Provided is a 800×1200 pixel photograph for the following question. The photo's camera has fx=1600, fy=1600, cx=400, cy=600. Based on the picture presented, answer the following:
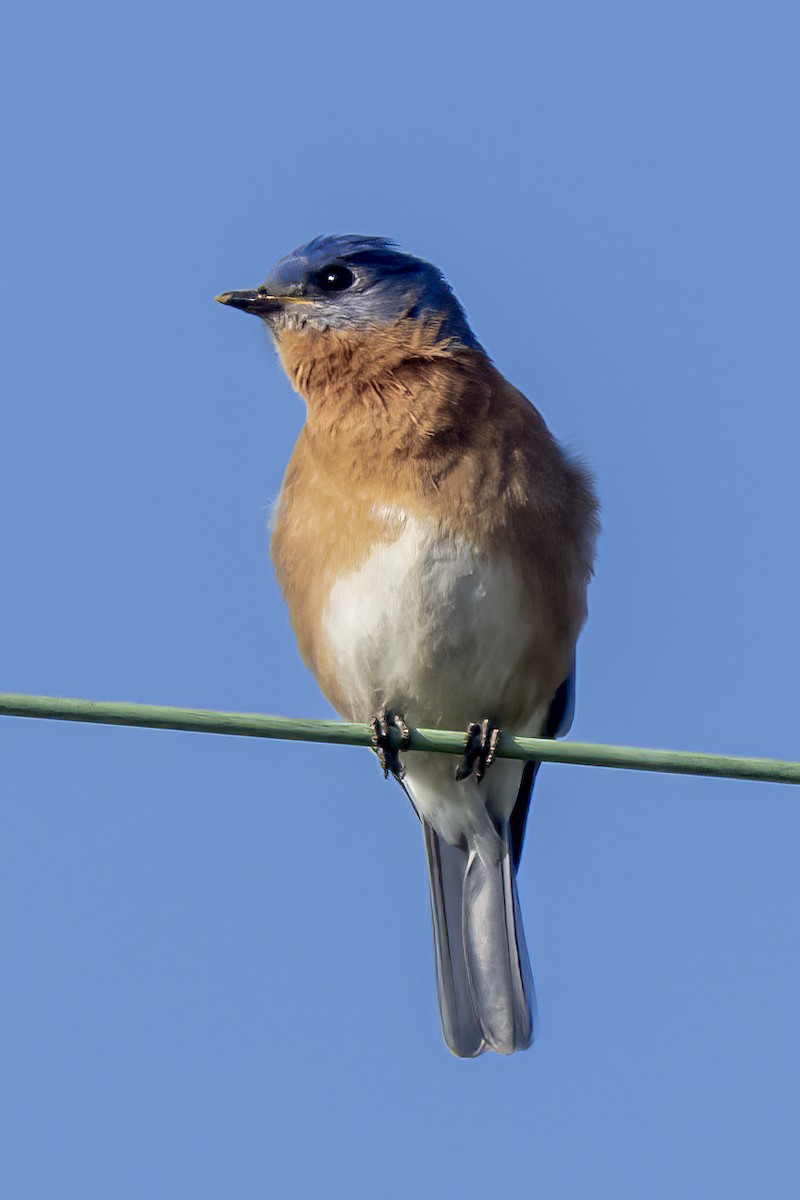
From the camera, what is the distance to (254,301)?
8.00m

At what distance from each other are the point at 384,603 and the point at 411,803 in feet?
5.97

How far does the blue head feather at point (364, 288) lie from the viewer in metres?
7.75

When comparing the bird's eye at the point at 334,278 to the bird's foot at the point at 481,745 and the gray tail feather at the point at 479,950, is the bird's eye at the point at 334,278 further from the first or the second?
the gray tail feather at the point at 479,950

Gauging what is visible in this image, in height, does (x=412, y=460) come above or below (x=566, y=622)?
above

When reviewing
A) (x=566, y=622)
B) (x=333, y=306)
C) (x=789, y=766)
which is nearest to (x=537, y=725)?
(x=566, y=622)

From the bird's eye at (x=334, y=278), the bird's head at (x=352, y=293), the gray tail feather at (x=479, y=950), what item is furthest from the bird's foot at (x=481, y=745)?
the bird's eye at (x=334, y=278)

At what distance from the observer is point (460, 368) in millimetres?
7496

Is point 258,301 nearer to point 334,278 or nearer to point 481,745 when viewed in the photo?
point 334,278

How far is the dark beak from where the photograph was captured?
Result: 7949 mm

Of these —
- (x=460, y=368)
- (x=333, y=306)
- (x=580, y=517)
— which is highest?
(x=333, y=306)

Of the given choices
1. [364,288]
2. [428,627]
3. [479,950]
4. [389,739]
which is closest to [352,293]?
[364,288]

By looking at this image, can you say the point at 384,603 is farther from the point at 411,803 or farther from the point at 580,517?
the point at 411,803

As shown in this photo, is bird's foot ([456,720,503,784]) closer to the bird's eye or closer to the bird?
the bird

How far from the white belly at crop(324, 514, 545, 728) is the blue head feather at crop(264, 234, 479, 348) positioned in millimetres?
1339
